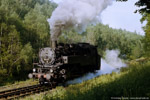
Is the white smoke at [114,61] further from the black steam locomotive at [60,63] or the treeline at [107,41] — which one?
the black steam locomotive at [60,63]

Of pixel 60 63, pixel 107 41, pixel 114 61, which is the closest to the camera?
pixel 60 63

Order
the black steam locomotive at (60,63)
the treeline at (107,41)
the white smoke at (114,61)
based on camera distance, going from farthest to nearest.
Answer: the treeline at (107,41)
the white smoke at (114,61)
the black steam locomotive at (60,63)

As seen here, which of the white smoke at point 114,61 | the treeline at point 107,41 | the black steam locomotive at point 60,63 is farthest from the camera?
the treeline at point 107,41

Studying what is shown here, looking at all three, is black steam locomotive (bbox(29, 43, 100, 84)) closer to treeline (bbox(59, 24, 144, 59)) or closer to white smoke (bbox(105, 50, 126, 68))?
white smoke (bbox(105, 50, 126, 68))

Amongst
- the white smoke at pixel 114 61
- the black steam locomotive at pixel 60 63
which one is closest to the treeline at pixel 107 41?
the white smoke at pixel 114 61

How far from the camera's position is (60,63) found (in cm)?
1232

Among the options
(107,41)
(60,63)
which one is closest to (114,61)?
(107,41)

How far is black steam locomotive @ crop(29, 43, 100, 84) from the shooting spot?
1204cm

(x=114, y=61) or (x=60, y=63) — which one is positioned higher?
(x=60, y=63)

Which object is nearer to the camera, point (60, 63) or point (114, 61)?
→ point (60, 63)

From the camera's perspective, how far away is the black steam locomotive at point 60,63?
12.0 m

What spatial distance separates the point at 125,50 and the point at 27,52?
155 ft

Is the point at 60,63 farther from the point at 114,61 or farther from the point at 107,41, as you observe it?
the point at 107,41

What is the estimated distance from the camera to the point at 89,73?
16141 millimetres
